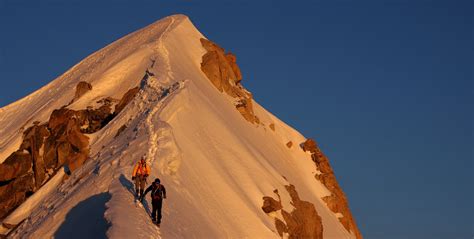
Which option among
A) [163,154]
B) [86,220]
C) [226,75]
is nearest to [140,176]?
[86,220]

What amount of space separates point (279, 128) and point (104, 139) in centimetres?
2728

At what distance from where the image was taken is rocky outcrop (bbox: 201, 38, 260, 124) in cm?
6956

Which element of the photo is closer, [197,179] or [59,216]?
[59,216]

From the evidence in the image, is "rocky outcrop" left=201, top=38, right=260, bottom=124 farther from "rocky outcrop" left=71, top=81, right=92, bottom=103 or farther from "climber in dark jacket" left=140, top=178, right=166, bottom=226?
"climber in dark jacket" left=140, top=178, right=166, bottom=226

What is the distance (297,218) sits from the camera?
56875 millimetres

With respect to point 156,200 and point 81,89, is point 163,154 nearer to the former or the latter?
point 156,200

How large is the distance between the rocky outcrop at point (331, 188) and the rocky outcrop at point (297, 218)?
403 inches

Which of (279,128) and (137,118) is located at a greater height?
(279,128)

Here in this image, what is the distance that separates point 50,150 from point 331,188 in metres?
27.0

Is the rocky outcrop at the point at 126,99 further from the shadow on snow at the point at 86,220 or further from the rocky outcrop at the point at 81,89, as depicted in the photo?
the shadow on snow at the point at 86,220

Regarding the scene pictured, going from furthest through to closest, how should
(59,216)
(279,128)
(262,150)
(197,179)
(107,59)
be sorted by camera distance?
(279,128) < (107,59) < (262,150) < (197,179) < (59,216)

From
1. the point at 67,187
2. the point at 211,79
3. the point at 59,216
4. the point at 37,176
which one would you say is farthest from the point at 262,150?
the point at 59,216

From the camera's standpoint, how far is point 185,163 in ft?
149

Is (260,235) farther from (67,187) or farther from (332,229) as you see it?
(332,229)
